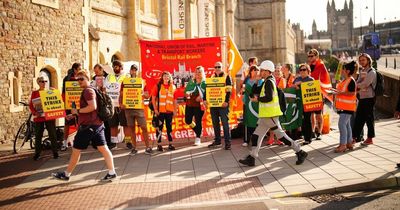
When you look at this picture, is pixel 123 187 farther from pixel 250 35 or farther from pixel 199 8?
pixel 250 35

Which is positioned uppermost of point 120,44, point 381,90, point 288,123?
point 120,44

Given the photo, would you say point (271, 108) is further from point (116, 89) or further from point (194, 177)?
point (116, 89)

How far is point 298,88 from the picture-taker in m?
10.5

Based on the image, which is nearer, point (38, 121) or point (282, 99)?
point (282, 99)

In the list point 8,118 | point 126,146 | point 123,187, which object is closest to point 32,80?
point 8,118

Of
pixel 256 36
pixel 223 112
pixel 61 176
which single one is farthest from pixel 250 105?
pixel 256 36

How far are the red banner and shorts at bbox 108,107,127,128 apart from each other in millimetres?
1454

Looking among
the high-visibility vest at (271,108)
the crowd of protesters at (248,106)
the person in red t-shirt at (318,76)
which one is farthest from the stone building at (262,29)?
the high-visibility vest at (271,108)

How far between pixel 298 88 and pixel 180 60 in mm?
3451

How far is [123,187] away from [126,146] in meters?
3.79

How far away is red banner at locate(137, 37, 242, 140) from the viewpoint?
A: 1180 cm

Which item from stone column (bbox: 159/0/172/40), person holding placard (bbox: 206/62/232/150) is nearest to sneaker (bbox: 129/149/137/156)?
person holding placard (bbox: 206/62/232/150)

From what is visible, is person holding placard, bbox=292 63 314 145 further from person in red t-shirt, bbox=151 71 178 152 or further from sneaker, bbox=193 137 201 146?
person in red t-shirt, bbox=151 71 178 152

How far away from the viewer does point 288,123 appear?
35.4ft
